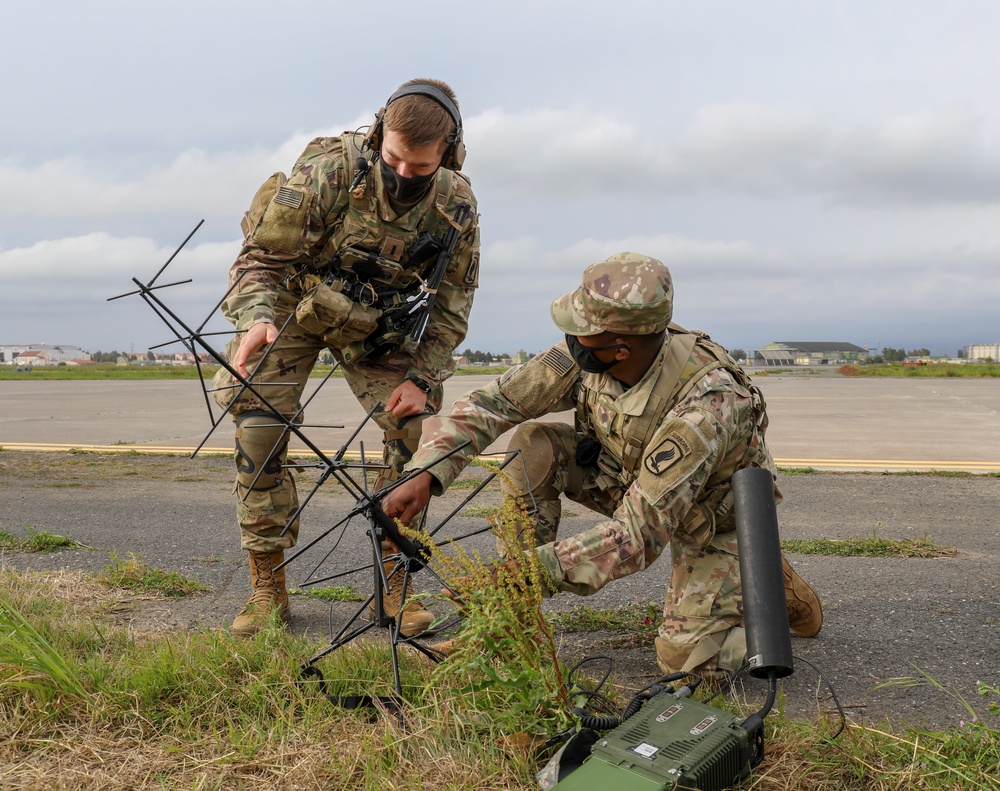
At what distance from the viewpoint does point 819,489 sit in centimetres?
701

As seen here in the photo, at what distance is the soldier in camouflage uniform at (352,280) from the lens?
12.4 ft

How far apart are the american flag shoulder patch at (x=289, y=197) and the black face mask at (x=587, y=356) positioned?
1410 millimetres

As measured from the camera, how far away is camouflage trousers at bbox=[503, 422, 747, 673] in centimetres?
310

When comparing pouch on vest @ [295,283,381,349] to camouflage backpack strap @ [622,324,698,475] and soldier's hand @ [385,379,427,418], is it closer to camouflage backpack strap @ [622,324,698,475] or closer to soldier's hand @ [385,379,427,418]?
soldier's hand @ [385,379,427,418]

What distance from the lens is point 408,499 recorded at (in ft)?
10.1

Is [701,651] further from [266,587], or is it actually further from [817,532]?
[817,532]

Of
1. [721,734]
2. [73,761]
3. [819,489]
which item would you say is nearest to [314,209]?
[73,761]

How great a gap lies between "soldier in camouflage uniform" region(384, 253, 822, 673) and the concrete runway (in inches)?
112

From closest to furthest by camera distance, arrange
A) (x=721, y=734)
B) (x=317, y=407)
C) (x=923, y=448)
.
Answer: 1. (x=721, y=734)
2. (x=923, y=448)
3. (x=317, y=407)

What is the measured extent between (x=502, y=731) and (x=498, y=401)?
4.82 ft

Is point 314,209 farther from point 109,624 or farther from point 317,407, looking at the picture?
point 317,407

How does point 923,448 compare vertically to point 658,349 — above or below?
below

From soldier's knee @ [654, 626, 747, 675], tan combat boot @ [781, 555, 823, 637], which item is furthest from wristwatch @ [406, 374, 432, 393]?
tan combat boot @ [781, 555, 823, 637]

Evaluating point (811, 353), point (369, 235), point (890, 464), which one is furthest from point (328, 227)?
point (811, 353)
